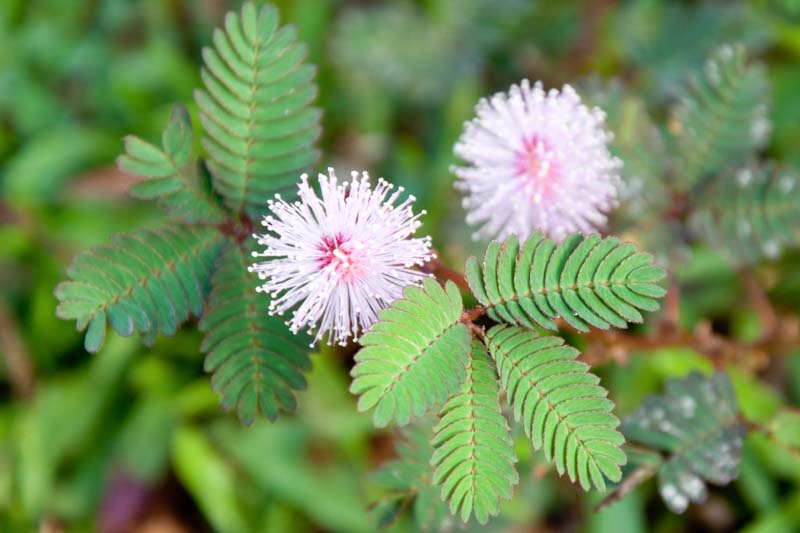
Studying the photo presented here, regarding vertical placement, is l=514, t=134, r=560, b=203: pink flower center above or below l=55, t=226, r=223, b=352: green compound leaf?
above

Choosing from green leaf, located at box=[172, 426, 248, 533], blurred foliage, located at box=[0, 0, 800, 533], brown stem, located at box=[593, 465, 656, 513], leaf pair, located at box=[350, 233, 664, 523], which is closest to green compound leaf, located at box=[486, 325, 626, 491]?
leaf pair, located at box=[350, 233, 664, 523]

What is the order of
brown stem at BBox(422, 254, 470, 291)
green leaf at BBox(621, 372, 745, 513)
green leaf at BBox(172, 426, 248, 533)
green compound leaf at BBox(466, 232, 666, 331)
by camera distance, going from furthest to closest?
green leaf at BBox(172, 426, 248, 533) → green leaf at BBox(621, 372, 745, 513) → brown stem at BBox(422, 254, 470, 291) → green compound leaf at BBox(466, 232, 666, 331)

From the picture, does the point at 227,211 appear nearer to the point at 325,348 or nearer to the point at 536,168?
the point at 536,168

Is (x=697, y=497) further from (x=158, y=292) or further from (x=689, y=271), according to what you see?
(x=689, y=271)

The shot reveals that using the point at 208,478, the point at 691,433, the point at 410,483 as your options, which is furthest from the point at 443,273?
the point at 208,478

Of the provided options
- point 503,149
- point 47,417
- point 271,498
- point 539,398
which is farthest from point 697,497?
point 47,417

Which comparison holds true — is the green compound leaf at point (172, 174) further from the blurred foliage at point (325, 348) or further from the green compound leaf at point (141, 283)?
the blurred foliage at point (325, 348)

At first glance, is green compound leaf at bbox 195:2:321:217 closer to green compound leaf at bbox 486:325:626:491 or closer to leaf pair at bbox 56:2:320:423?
leaf pair at bbox 56:2:320:423
